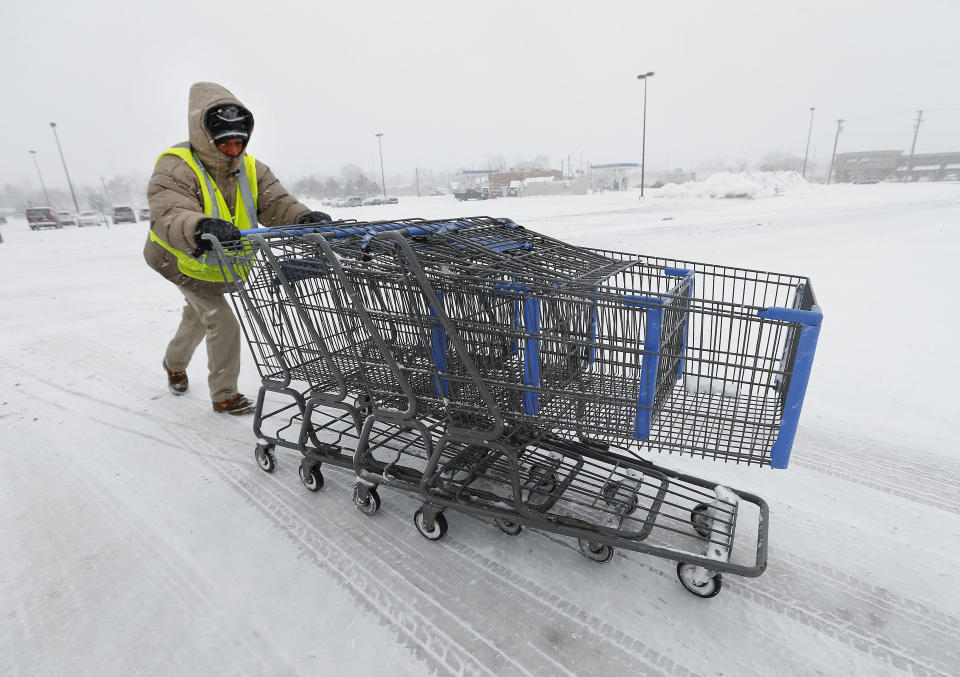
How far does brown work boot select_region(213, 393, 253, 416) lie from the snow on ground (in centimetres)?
10

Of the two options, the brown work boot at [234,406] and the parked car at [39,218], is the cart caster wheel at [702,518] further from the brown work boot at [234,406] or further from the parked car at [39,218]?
the parked car at [39,218]

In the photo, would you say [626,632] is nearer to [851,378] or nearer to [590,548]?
[590,548]

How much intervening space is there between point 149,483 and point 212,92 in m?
2.41

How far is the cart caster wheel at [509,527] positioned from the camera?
2340 mm

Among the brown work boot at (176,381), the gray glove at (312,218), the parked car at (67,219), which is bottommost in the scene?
the brown work boot at (176,381)

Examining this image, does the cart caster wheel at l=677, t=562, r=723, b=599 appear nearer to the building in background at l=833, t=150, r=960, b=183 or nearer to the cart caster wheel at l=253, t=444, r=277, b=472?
the cart caster wheel at l=253, t=444, r=277, b=472

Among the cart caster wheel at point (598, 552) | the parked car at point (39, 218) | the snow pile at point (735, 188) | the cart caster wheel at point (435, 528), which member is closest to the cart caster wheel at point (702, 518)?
the cart caster wheel at point (598, 552)

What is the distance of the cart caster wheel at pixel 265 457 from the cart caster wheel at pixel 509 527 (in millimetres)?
1401

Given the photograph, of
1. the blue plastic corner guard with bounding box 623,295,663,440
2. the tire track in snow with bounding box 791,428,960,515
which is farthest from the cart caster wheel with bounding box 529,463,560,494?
the tire track in snow with bounding box 791,428,960,515

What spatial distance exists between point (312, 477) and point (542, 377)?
4.59 ft

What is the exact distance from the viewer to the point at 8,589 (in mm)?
2094

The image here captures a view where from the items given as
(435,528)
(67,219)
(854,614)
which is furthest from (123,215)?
(854,614)

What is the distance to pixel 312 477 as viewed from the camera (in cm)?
273

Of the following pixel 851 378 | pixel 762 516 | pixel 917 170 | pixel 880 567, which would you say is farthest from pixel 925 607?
pixel 917 170
